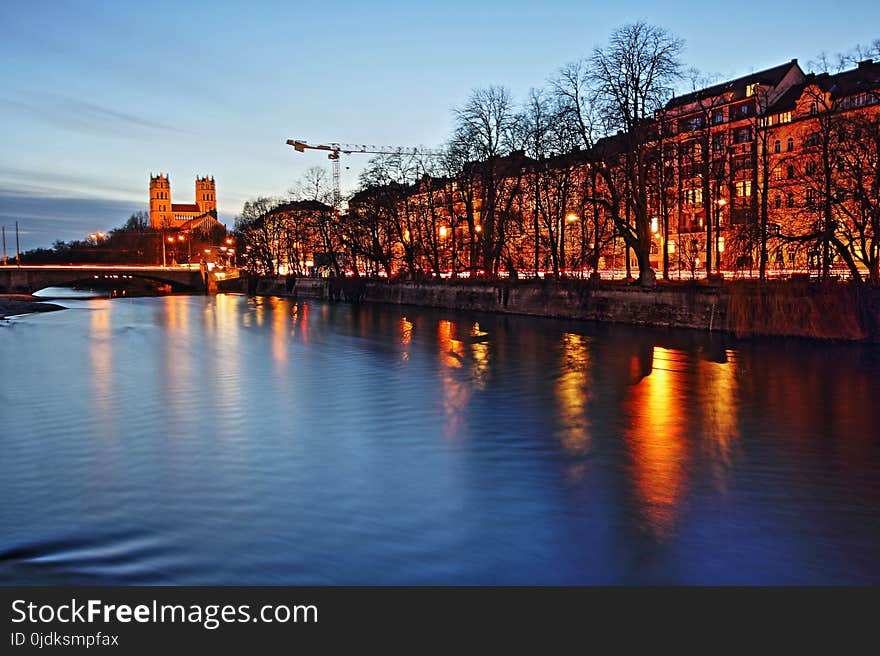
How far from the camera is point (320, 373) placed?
78.5 ft

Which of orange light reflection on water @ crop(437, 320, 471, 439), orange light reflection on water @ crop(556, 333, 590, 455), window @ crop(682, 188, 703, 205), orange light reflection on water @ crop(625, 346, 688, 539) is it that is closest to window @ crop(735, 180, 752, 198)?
window @ crop(682, 188, 703, 205)

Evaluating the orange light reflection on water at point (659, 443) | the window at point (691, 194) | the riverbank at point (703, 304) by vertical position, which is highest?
the window at point (691, 194)

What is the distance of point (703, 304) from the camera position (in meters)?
32.3

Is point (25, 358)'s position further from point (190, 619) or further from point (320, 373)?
point (190, 619)

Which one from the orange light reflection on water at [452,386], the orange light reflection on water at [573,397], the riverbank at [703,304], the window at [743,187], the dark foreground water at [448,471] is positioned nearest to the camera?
the dark foreground water at [448,471]

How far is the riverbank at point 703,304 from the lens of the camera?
2675cm

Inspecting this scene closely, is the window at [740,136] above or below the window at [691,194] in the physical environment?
above

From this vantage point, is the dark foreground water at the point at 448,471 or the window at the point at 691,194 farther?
the window at the point at 691,194

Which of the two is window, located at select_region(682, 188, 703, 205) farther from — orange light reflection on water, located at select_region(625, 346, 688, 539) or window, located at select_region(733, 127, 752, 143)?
orange light reflection on water, located at select_region(625, 346, 688, 539)

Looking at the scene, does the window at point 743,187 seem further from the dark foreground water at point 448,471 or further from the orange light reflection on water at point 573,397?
the dark foreground water at point 448,471

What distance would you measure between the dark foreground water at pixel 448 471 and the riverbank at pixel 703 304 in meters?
1.62

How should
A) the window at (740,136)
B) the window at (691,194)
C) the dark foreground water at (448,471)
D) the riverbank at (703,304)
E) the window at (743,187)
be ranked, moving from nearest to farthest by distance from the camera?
the dark foreground water at (448,471) → the riverbank at (703,304) → the window at (743,187) → the window at (691,194) → the window at (740,136)

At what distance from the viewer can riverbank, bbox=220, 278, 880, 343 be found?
87.8 feet

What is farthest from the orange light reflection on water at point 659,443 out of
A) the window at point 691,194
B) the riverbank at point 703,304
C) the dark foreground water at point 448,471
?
the window at point 691,194
